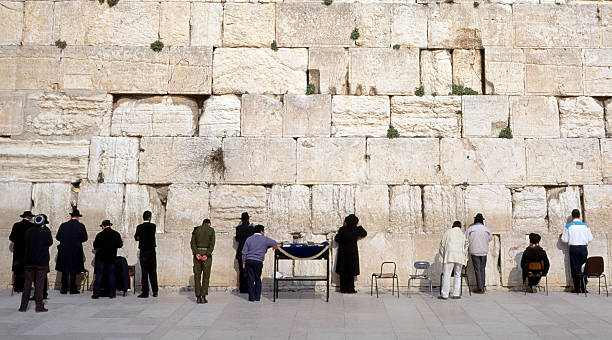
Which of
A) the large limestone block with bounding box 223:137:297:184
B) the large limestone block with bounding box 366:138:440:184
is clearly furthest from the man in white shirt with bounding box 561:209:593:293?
the large limestone block with bounding box 223:137:297:184

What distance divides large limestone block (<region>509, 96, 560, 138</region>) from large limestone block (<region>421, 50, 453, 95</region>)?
1.46m

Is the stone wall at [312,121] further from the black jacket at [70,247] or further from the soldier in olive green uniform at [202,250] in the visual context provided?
the soldier in olive green uniform at [202,250]

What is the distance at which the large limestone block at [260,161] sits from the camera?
1198cm

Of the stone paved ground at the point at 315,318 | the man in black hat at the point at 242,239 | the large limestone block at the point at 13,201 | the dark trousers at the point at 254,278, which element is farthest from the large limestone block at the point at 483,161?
the large limestone block at the point at 13,201

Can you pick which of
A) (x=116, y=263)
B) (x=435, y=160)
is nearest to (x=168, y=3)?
(x=116, y=263)

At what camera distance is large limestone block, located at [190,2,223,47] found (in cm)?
1243

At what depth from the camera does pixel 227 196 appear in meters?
11.9

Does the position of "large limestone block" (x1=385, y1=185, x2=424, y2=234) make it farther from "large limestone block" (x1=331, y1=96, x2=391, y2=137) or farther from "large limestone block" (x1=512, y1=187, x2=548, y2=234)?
"large limestone block" (x1=512, y1=187, x2=548, y2=234)

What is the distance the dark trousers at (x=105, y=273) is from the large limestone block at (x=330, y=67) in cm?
563

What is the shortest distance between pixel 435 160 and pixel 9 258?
9.04 meters

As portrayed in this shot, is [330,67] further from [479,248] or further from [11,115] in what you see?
[11,115]

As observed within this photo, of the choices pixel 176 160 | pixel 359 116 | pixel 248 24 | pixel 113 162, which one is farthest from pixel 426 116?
pixel 113 162

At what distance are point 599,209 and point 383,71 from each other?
213 inches

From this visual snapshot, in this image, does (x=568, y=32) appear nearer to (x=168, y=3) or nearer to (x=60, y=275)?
(x=168, y=3)
